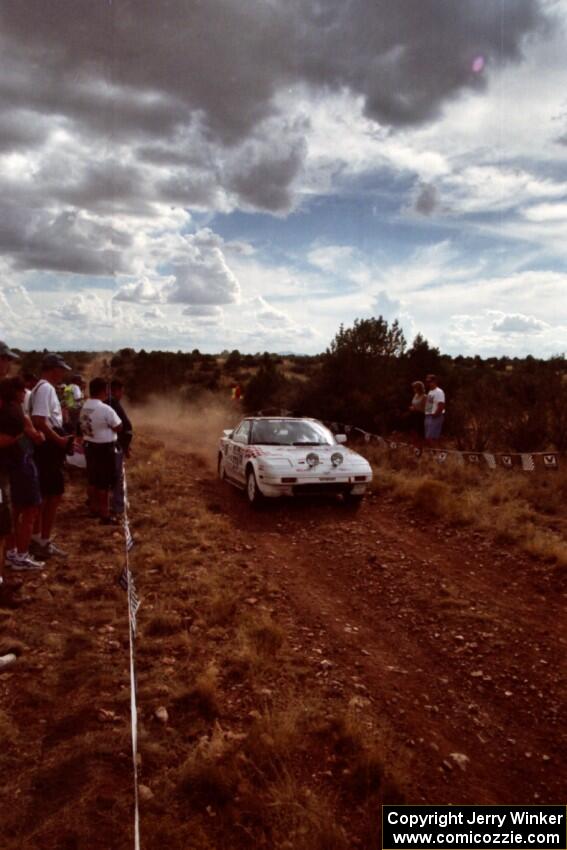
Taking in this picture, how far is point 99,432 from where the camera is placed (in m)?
7.69

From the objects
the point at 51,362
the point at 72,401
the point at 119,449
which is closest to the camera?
the point at 51,362

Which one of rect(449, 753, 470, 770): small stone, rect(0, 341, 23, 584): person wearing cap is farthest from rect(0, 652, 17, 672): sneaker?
rect(449, 753, 470, 770): small stone

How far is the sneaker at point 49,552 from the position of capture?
6.57m

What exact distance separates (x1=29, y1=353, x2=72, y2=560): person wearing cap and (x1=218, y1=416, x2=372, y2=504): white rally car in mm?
3175

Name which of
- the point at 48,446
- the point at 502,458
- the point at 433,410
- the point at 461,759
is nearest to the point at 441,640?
the point at 461,759

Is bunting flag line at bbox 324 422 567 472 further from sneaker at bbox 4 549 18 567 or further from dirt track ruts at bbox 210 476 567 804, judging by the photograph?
sneaker at bbox 4 549 18 567

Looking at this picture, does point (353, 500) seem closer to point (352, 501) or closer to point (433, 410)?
point (352, 501)

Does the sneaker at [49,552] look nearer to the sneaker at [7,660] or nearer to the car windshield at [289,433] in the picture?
the sneaker at [7,660]

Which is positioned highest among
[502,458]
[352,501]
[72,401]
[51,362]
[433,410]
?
[51,362]

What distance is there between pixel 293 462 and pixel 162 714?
213 inches

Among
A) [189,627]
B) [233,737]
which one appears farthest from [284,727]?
[189,627]

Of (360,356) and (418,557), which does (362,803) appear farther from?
(360,356)

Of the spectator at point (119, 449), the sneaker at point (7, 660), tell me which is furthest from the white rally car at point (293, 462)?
the sneaker at point (7, 660)

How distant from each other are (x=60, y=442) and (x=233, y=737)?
395cm
